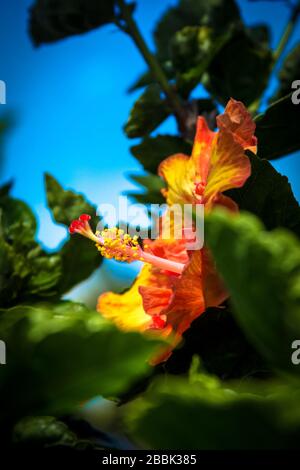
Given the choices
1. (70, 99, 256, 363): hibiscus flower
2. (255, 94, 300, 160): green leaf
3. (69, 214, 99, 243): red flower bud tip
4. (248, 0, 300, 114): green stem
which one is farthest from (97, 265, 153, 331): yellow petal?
(248, 0, 300, 114): green stem

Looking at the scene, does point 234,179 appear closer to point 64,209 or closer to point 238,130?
point 238,130

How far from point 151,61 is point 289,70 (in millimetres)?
418

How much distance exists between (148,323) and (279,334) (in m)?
0.61

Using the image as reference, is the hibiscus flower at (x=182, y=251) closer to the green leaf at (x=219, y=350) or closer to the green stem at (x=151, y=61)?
the green leaf at (x=219, y=350)

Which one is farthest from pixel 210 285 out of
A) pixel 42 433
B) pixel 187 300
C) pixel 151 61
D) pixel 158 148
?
pixel 151 61

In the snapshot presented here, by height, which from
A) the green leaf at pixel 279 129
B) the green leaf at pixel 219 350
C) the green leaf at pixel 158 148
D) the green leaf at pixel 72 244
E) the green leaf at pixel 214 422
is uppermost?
the green leaf at pixel 158 148

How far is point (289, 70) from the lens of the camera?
169 centimetres

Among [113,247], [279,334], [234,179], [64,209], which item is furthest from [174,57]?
[279,334]

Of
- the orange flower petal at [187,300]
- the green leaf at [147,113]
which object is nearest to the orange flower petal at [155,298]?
the orange flower petal at [187,300]

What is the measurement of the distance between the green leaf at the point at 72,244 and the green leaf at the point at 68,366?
29.0 inches

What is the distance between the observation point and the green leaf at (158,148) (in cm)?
142

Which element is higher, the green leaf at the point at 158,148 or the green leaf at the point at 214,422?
the green leaf at the point at 158,148

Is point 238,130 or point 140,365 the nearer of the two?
point 140,365
